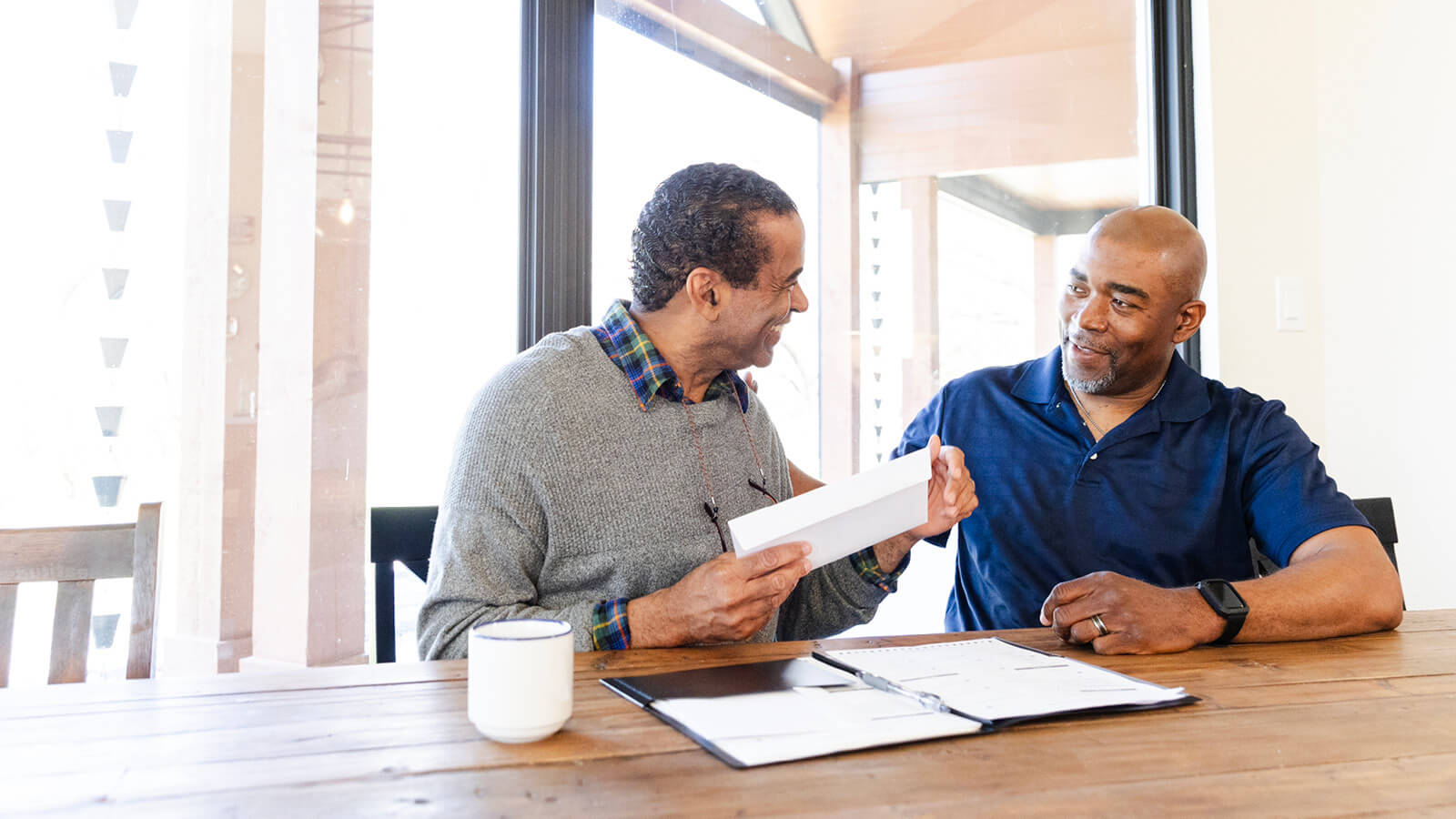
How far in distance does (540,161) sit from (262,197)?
536mm

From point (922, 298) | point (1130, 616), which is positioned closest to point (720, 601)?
point (1130, 616)

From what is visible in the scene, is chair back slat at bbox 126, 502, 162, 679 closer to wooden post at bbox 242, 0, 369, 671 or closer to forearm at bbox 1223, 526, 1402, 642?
wooden post at bbox 242, 0, 369, 671

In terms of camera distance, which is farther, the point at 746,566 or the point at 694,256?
the point at 694,256

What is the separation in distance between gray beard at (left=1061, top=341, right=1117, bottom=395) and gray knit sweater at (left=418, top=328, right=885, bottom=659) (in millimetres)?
557

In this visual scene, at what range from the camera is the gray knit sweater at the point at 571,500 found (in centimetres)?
112

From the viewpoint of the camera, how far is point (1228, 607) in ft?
3.86

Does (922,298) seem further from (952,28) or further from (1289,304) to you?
(1289,304)

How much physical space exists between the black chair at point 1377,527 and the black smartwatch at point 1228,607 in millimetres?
464

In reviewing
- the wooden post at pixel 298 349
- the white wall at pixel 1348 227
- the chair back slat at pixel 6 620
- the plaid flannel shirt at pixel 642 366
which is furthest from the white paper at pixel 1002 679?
the white wall at pixel 1348 227

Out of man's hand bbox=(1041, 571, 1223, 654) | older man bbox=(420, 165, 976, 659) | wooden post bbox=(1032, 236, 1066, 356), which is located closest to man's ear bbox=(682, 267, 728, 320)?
older man bbox=(420, 165, 976, 659)

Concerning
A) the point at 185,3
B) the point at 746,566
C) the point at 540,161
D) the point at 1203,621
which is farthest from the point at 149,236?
the point at 1203,621

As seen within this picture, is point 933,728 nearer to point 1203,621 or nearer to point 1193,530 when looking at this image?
point 1203,621

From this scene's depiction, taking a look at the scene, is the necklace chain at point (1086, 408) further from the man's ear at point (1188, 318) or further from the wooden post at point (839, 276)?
the wooden post at point (839, 276)

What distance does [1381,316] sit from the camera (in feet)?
7.57
